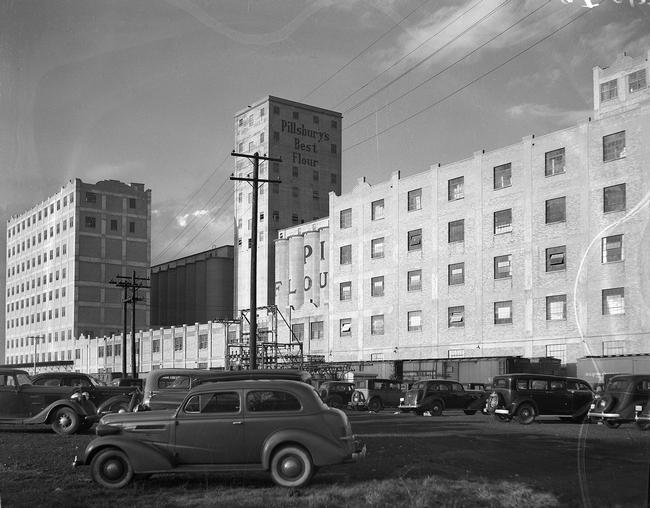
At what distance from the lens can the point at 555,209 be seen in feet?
81.3

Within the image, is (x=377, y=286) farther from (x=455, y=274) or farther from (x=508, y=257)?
(x=508, y=257)

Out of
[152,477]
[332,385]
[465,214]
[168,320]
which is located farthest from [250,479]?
[168,320]

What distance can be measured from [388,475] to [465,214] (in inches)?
1729

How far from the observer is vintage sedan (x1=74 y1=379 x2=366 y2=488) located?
1045 cm

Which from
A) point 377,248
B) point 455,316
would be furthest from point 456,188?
point 377,248

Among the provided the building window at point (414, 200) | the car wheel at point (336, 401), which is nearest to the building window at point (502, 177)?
the building window at point (414, 200)

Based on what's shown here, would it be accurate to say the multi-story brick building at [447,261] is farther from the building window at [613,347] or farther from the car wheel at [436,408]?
the car wheel at [436,408]

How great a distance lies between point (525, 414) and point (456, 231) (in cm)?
2979

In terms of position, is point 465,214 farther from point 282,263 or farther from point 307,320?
point 282,263

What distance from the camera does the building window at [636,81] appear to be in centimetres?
577

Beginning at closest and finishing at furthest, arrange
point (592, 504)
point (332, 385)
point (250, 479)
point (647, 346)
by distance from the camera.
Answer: point (592, 504), point (647, 346), point (250, 479), point (332, 385)

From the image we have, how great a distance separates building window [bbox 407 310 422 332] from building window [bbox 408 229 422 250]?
505 cm

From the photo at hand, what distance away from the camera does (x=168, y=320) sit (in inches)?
4419

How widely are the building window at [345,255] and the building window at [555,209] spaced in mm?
40023
